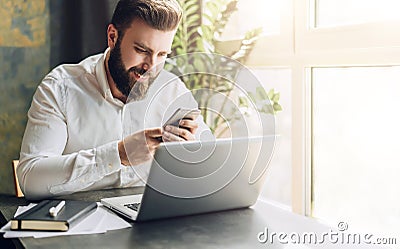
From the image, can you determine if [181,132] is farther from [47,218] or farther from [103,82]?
[103,82]

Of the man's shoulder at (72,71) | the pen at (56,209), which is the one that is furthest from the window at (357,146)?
the pen at (56,209)

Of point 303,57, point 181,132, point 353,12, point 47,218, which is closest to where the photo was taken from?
point 47,218

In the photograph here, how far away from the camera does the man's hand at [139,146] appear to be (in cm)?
166

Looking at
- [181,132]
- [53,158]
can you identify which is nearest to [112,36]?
[53,158]

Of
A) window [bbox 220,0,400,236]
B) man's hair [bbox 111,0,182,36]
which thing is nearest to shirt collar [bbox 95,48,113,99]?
man's hair [bbox 111,0,182,36]

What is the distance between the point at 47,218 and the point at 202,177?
39 cm

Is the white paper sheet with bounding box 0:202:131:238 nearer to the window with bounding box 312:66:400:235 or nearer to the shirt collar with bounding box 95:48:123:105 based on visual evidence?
the shirt collar with bounding box 95:48:123:105

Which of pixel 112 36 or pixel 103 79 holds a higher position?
pixel 112 36

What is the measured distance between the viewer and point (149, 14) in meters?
2.04

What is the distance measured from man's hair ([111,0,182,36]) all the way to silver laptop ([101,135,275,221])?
718 millimetres

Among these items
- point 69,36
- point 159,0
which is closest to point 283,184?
point 159,0

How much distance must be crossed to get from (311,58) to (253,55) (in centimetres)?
39

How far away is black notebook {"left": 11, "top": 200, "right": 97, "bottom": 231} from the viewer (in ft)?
4.62

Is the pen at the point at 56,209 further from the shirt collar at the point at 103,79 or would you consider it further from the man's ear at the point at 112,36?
the man's ear at the point at 112,36
